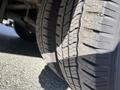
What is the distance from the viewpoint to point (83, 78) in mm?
1576

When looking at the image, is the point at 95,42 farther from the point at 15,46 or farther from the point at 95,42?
the point at 15,46

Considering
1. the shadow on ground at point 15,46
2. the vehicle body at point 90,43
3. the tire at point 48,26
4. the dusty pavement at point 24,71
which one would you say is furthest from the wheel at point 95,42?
the shadow on ground at point 15,46

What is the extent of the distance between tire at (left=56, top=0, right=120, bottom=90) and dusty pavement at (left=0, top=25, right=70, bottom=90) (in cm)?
91

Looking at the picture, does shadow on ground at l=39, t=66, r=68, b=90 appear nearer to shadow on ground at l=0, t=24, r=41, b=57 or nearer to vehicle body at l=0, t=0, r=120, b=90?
shadow on ground at l=0, t=24, r=41, b=57

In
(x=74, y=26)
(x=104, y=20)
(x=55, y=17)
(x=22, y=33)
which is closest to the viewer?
(x=104, y=20)

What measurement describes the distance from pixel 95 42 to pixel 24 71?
4.56 feet

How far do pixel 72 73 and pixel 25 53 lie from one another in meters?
1.71

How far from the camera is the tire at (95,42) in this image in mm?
1455

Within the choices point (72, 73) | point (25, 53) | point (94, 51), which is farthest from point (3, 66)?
point (94, 51)

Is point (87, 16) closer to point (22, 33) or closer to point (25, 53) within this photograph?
point (25, 53)

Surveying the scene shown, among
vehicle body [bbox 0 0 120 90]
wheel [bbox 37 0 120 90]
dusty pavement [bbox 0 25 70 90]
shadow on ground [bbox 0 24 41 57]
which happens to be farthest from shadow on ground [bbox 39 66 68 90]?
wheel [bbox 37 0 120 90]

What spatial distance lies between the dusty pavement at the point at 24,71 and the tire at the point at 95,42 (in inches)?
35.8

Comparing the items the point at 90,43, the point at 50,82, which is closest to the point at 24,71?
the point at 50,82

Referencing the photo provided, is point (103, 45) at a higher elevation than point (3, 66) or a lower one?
higher
